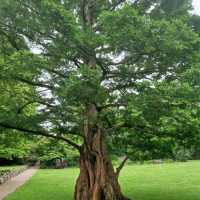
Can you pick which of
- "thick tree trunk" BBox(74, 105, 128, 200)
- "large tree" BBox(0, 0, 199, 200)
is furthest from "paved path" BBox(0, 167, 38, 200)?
"large tree" BBox(0, 0, 199, 200)

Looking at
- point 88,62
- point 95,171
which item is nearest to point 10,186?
point 95,171

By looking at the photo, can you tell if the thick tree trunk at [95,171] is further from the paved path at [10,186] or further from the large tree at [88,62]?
the paved path at [10,186]

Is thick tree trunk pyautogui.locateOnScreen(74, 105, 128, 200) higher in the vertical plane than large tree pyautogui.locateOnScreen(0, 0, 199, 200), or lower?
lower

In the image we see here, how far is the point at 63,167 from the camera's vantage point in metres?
54.2

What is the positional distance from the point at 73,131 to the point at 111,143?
7.43 feet

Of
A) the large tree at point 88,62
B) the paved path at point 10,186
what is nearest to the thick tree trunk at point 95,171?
the large tree at point 88,62

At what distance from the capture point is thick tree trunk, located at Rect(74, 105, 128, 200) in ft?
45.3

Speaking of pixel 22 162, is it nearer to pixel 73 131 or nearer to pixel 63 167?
pixel 63 167

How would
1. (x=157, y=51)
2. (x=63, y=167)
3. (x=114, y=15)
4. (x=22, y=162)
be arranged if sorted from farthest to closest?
(x=22, y=162) < (x=63, y=167) < (x=157, y=51) < (x=114, y=15)

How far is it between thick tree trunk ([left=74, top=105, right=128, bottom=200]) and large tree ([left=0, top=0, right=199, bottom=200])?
3cm

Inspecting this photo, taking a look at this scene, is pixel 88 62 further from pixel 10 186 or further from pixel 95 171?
pixel 10 186

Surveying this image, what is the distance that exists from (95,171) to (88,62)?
13.1 feet

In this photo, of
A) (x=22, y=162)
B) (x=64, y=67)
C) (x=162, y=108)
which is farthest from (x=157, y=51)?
(x=22, y=162)

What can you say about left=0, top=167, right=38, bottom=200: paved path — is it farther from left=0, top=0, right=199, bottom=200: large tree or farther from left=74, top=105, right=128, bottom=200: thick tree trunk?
left=0, top=0, right=199, bottom=200: large tree
